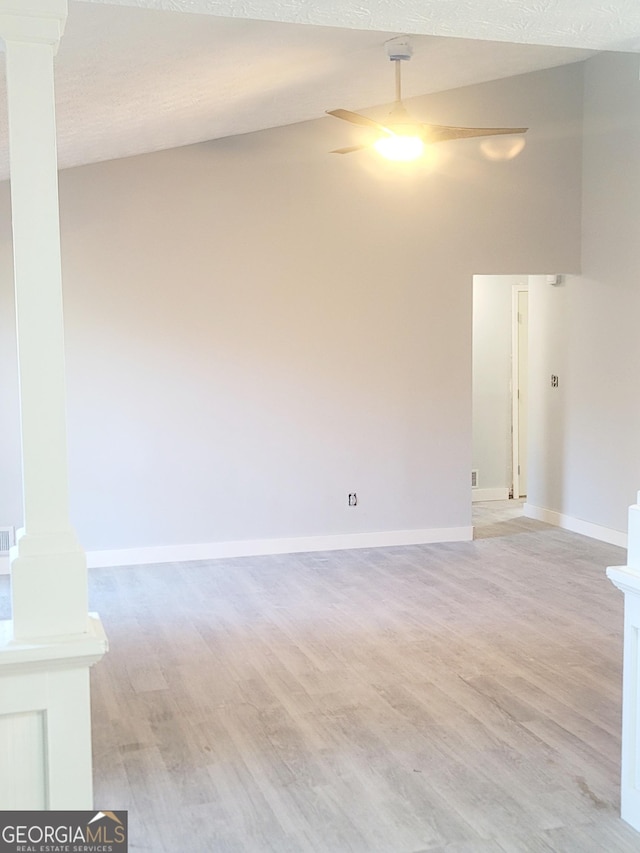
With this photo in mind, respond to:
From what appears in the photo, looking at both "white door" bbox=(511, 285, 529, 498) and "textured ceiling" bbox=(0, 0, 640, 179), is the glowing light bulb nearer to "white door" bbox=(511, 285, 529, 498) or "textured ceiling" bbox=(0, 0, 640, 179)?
"textured ceiling" bbox=(0, 0, 640, 179)

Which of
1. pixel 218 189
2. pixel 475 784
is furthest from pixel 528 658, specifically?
pixel 218 189

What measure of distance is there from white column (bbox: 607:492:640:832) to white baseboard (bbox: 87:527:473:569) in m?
4.02

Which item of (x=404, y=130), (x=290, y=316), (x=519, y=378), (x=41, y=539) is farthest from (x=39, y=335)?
(x=519, y=378)

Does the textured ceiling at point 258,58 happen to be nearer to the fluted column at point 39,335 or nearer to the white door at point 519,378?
the fluted column at point 39,335

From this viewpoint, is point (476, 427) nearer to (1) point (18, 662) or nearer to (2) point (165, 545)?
Result: (2) point (165, 545)

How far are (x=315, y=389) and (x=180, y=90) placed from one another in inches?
108

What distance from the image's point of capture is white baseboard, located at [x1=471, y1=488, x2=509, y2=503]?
888 cm

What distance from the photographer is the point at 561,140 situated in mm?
7098

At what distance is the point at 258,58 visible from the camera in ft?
14.3

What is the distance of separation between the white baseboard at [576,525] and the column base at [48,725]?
5.38 m

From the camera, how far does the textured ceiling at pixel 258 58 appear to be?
8.65 ft

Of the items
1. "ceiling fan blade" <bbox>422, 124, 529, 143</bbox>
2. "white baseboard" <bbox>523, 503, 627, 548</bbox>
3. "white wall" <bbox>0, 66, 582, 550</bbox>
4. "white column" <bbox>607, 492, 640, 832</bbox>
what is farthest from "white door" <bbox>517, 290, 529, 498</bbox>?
"white column" <bbox>607, 492, 640, 832</bbox>

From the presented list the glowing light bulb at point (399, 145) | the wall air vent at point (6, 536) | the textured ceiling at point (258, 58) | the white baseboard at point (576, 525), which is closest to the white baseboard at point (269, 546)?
the wall air vent at point (6, 536)

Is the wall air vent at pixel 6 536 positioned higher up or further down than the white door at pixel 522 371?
further down
